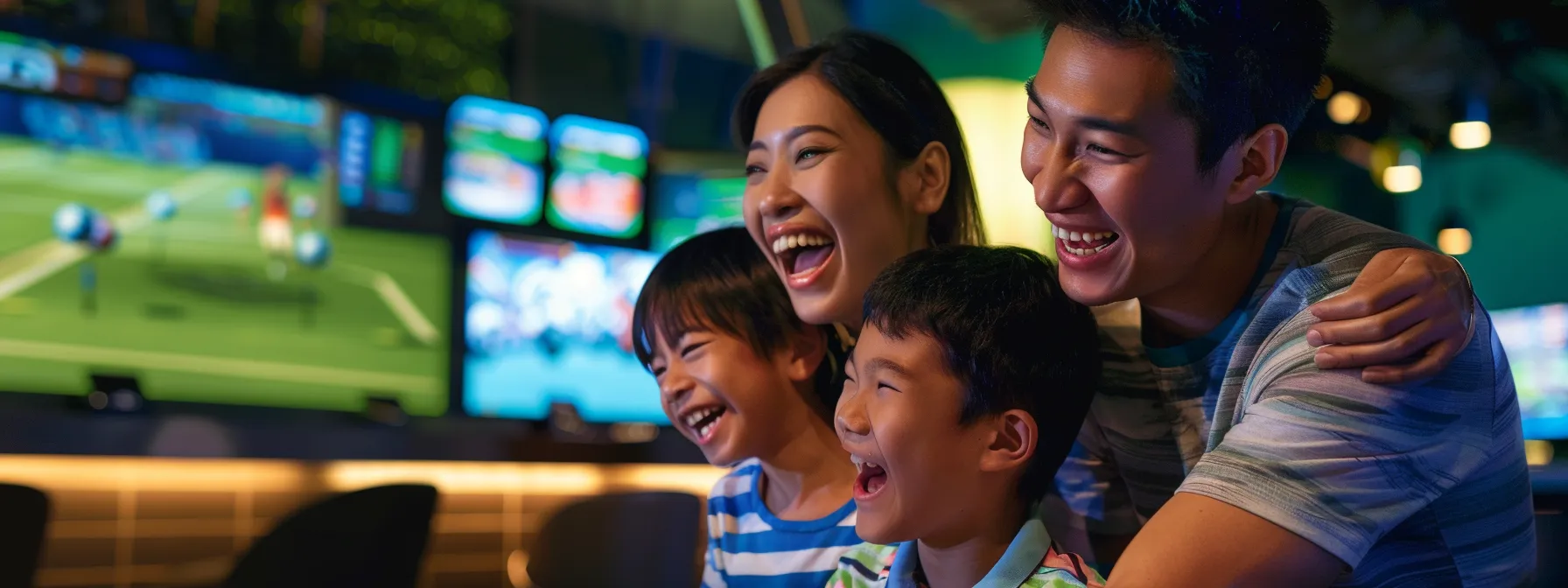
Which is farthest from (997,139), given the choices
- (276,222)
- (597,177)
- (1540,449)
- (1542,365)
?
(1540,449)

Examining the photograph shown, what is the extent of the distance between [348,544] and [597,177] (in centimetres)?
309

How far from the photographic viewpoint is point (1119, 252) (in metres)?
1.15

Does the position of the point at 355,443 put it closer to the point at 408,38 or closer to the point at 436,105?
the point at 436,105

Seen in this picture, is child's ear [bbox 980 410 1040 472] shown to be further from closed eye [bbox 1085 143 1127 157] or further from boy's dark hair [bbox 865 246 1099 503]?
closed eye [bbox 1085 143 1127 157]

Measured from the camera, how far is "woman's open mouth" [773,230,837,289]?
1.59 meters

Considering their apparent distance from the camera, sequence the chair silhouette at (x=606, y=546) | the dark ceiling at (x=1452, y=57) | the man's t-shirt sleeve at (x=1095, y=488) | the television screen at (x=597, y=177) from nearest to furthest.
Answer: the man's t-shirt sleeve at (x=1095, y=488)
the chair silhouette at (x=606, y=546)
the dark ceiling at (x=1452, y=57)
the television screen at (x=597, y=177)

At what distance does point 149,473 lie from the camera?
4008 millimetres

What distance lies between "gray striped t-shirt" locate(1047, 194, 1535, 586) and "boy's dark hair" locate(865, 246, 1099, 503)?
0.22ft

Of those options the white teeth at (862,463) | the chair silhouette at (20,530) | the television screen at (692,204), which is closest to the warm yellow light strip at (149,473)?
the chair silhouette at (20,530)

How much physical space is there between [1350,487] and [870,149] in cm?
79

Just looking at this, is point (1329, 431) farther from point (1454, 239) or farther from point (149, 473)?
point (1454, 239)

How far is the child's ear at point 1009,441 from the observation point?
1.32 m

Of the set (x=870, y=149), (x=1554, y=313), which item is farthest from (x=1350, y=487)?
(x=1554, y=313)

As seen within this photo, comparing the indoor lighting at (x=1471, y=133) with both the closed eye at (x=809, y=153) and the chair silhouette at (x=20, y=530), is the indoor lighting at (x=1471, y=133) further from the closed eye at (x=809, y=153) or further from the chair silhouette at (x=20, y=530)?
the chair silhouette at (x=20, y=530)
